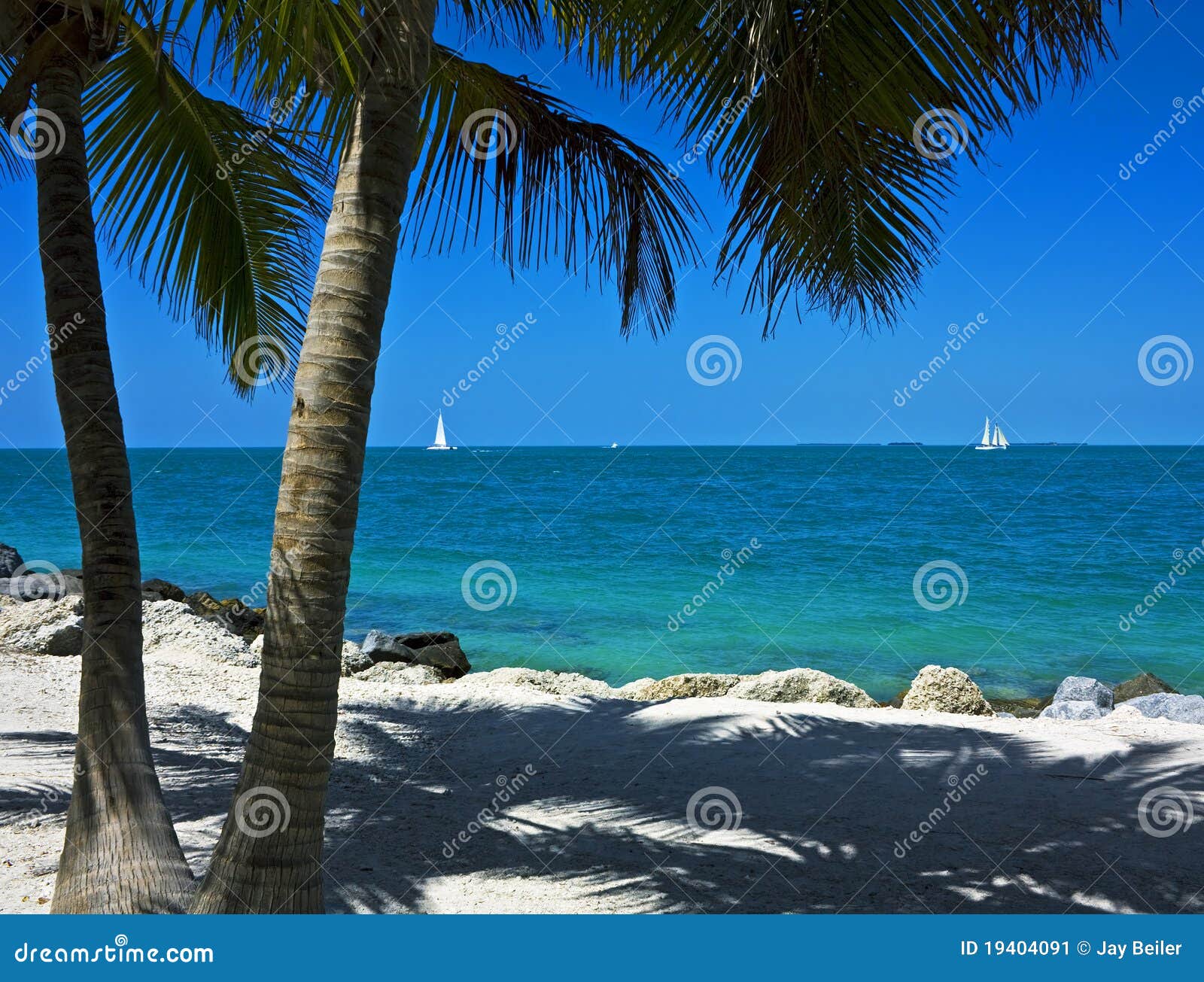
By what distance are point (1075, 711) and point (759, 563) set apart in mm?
16532

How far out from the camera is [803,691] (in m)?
8.35

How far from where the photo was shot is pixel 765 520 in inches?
1407

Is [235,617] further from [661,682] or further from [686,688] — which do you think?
[686,688]

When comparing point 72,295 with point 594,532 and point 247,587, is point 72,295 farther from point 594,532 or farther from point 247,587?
point 594,532

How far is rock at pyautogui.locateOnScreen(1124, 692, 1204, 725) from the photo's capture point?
7.83 metres

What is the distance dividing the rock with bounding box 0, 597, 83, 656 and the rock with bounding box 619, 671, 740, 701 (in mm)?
5271

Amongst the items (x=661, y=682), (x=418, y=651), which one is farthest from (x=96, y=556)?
(x=418, y=651)

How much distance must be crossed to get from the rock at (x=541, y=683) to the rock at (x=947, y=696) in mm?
2900

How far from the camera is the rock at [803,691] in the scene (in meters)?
8.28

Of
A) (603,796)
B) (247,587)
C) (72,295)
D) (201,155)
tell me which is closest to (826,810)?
(603,796)

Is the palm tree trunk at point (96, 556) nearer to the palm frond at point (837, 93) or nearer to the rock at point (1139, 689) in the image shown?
the palm frond at point (837, 93)
